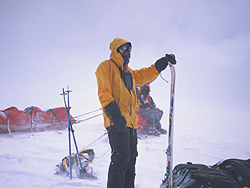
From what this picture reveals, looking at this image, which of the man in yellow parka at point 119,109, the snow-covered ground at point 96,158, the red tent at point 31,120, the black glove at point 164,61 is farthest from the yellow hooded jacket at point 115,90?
the red tent at point 31,120

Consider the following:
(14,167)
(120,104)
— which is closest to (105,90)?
(120,104)

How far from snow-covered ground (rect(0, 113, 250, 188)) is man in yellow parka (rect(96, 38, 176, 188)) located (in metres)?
0.73

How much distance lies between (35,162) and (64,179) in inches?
37.7

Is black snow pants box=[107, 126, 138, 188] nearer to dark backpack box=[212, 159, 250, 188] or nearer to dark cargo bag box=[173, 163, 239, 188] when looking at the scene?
dark cargo bag box=[173, 163, 239, 188]

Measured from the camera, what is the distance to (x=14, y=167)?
8.10ft

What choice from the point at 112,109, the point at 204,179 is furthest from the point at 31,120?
the point at 204,179

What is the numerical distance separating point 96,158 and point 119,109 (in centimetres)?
215

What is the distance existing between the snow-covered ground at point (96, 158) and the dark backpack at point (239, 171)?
41.7 inches

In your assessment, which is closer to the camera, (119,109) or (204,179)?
(204,179)

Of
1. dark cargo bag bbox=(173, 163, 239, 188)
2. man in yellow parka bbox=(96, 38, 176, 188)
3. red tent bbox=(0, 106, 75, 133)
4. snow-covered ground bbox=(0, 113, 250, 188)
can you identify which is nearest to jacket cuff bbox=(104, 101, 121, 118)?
man in yellow parka bbox=(96, 38, 176, 188)

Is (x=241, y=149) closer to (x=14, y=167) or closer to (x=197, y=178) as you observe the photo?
(x=197, y=178)

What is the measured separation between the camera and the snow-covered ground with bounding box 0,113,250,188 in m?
2.15

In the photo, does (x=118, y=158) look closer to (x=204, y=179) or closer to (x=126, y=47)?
(x=204, y=179)

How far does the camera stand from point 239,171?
138 centimetres
